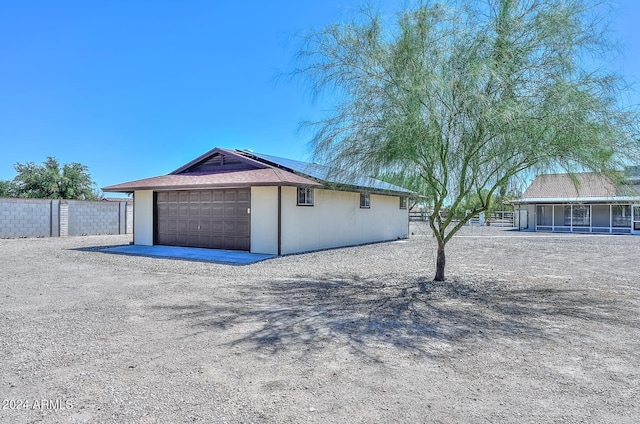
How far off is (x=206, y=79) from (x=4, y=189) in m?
32.8

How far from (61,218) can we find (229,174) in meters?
12.2

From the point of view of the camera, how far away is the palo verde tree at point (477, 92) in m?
6.02

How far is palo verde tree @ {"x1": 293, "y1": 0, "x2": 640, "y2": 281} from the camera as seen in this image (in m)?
6.02

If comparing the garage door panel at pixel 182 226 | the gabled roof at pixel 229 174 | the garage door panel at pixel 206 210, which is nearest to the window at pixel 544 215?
the gabled roof at pixel 229 174

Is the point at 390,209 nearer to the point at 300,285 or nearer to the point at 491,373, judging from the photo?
the point at 300,285

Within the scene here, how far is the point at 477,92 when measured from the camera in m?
6.12

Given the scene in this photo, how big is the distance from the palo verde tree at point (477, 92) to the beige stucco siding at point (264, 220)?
224 inches

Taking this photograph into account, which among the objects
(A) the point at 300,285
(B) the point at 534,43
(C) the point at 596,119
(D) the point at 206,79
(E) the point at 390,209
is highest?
(D) the point at 206,79

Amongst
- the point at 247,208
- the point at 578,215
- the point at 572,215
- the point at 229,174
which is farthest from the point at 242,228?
the point at 578,215

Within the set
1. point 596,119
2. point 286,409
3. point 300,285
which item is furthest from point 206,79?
point 286,409

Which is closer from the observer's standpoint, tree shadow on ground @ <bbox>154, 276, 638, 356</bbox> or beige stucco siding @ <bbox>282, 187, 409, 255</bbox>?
tree shadow on ground @ <bbox>154, 276, 638, 356</bbox>

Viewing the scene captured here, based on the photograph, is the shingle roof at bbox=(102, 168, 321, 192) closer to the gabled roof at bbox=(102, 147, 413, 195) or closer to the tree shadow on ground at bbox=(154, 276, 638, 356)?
the gabled roof at bbox=(102, 147, 413, 195)

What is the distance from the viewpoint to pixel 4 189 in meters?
36.7

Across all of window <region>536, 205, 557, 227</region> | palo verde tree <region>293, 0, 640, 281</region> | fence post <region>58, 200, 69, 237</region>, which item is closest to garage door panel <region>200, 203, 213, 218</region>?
palo verde tree <region>293, 0, 640, 281</region>
